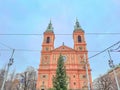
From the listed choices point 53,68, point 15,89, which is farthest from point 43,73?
point 15,89

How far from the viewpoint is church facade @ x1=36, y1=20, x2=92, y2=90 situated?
126 ft

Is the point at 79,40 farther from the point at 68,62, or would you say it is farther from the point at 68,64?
the point at 68,64

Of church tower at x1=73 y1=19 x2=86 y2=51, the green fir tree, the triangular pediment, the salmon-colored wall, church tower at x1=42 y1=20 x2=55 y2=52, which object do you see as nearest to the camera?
the green fir tree

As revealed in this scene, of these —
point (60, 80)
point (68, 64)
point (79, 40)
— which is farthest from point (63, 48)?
point (60, 80)

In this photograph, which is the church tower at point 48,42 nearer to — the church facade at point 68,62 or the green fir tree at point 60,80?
the church facade at point 68,62

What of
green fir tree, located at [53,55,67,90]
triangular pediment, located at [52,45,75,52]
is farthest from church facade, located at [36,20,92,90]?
green fir tree, located at [53,55,67,90]

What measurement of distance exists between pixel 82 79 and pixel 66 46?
12.1m

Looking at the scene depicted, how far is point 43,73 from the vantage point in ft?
133

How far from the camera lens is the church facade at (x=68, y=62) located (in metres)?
38.3

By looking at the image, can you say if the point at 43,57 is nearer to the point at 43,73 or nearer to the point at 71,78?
the point at 43,73

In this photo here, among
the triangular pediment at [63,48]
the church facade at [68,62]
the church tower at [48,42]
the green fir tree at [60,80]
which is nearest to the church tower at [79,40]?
the church facade at [68,62]

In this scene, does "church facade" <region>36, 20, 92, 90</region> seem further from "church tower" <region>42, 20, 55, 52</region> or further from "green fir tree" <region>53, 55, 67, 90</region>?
"green fir tree" <region>53, 55, 67, 90</region>

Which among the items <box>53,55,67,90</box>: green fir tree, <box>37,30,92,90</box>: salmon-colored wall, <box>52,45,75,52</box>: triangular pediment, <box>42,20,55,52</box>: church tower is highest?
<box>42,20,55,52</box>: church tower

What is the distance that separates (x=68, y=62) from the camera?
42.5m
